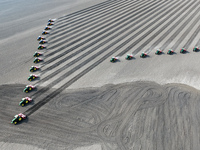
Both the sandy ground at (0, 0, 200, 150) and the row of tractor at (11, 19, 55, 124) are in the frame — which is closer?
the sandy ground at (0, 0, 200, 150)

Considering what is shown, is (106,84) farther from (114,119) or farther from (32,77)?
(32,77)


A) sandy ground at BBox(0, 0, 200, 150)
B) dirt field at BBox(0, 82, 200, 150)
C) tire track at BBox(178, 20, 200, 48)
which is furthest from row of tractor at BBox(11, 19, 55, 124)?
tire track at BBox(178, 20, 200, 48)

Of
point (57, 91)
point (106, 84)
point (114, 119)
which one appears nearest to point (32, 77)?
point (57, 91)

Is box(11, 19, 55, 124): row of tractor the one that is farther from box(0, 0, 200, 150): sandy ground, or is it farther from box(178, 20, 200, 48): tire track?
box(178, 20, 200, 48): tire track

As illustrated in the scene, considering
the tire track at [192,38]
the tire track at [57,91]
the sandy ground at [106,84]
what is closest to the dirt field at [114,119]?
the sandy ground at [106,84]

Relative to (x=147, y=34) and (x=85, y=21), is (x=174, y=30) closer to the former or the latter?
(x=147, y=34)

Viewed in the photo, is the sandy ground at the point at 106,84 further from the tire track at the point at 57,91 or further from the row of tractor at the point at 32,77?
the row of tractor at the point at 32,77

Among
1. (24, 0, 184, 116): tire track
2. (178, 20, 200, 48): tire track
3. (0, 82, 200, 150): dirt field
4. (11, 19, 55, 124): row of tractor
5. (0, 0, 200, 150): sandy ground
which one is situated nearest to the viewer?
(0, 82, 200, 150): dirt field

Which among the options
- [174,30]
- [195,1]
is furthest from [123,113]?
[195,1]
